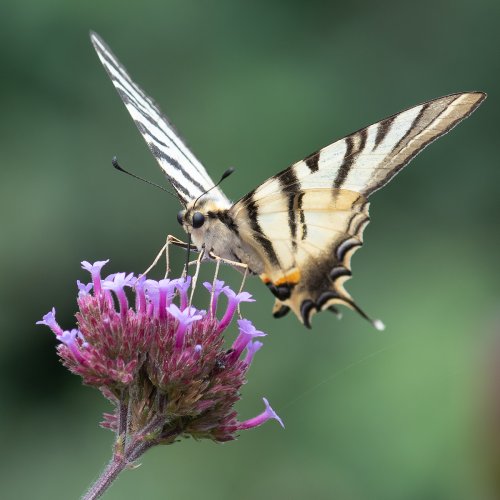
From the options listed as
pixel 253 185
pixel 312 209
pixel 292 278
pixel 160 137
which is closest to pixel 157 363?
pixel 292 278

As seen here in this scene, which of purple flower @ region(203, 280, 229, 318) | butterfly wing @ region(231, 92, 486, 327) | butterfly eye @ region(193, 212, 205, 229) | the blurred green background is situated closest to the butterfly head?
butterfly eye @ region(193, 212, 205, 229)

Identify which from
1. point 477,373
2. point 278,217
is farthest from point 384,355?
point 278,217

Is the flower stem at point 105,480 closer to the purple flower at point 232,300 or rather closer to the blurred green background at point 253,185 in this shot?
the purple flower at point 232,300

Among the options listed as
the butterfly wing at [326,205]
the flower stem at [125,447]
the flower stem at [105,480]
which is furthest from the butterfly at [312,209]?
the flower stem at [105,480]

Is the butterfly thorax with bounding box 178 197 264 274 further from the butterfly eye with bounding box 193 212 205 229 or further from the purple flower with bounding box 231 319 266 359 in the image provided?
the purple flower with bounding box 231 319 266 359

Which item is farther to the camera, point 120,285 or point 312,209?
point 312,209

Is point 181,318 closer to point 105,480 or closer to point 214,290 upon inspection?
point 214,290

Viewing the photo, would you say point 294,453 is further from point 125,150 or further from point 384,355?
point 125,150
